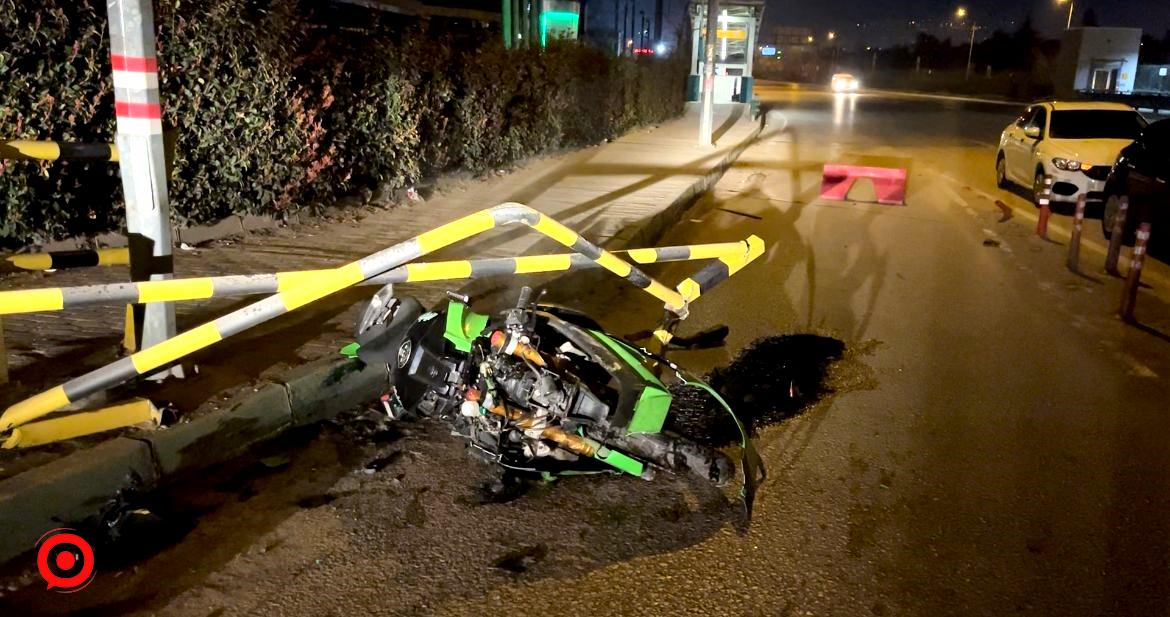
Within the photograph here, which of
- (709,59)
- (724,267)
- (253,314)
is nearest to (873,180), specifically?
(709,59)

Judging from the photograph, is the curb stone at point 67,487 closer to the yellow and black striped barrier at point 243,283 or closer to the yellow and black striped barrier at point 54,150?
the yellow and black striped barrier at point 243,283

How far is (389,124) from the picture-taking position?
10.3 m

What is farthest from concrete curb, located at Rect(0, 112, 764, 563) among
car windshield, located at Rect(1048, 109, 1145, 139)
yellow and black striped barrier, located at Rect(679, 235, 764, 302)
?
car windshield, located at Rect(1048, 109, 1145, 139)

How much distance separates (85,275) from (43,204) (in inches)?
24.2

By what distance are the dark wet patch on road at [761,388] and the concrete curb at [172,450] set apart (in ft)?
6.25

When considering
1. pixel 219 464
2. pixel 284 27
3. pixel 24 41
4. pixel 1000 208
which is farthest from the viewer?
pixel 1000 208

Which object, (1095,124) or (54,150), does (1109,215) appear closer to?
(1095,124)

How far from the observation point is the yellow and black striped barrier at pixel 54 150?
188 inches

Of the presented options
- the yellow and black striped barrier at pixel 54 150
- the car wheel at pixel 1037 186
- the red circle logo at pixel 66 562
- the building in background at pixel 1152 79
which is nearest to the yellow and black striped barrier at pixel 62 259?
the yellow and black striped barrier at pixel 54 150

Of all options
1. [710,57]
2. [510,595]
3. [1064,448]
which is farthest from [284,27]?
[710,57]

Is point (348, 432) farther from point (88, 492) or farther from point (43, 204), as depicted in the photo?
point (43, 204)

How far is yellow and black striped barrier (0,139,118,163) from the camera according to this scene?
4770mm

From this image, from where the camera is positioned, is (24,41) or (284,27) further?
(284,27)

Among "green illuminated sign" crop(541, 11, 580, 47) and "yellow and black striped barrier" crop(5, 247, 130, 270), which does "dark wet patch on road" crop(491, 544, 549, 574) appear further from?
"green illuminated sign" crop(541, 11, 580, 47)
